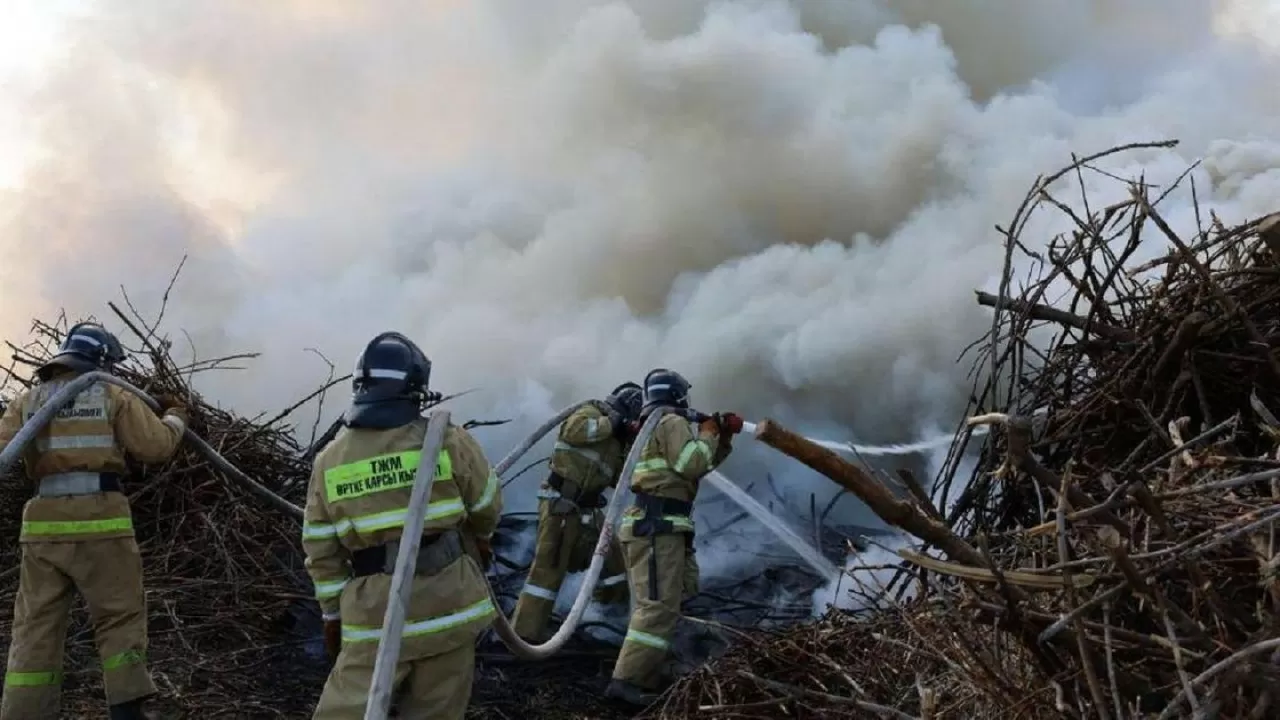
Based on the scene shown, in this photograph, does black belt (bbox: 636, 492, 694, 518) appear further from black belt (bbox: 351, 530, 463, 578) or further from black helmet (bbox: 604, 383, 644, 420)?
black belt (bbox: 351, 530, 463, 578)

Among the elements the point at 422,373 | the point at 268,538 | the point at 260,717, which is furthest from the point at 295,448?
the point at 422,373

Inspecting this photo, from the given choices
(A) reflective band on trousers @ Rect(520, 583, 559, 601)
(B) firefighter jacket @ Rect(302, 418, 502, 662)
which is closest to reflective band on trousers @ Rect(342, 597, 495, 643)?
(B) firefighter jacket @ Rect(302, 418, 502, 662)

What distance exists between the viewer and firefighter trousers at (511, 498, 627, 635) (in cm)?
746

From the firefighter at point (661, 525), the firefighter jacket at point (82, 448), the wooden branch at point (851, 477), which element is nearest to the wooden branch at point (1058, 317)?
the firefighter at point (661, 525)

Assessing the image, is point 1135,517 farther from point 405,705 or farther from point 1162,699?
point 405,705

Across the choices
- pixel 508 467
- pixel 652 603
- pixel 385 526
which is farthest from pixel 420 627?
pixel 652 603

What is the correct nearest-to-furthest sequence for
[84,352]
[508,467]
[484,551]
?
[484,551] → [84,352] → [508,467]

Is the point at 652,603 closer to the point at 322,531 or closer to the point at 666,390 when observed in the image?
the point at 666,390

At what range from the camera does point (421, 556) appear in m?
3.95

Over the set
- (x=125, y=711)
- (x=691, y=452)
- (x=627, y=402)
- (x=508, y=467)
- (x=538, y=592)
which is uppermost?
(x=627, y=402)

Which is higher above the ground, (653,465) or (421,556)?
(653,465)

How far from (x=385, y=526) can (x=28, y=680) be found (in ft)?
8.93

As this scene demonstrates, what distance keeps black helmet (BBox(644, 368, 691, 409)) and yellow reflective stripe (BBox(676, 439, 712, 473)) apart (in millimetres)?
377

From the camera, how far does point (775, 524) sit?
29.9 ft
